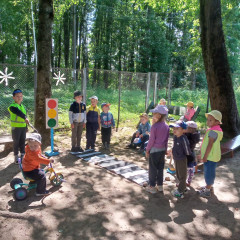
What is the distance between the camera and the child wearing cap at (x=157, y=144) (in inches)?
168

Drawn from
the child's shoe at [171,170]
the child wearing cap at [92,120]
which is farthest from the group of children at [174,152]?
the child wearing cap at [92,120]

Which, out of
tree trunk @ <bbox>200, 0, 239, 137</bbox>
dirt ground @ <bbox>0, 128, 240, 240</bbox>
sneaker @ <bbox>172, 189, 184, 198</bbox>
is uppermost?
tree trunk @ <bbox>200, 0, 239, 137</bbox>

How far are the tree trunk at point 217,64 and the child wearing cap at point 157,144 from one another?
5.11 meters

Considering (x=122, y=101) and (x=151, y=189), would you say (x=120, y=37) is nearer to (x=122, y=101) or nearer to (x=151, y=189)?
(x=122, y=101)

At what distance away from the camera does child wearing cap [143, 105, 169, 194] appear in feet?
14.0

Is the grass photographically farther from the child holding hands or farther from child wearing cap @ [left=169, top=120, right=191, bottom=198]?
child wearing cap @ [left=169, top=120, right=191, bottom=198]

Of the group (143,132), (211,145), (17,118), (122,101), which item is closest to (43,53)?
(17,118)

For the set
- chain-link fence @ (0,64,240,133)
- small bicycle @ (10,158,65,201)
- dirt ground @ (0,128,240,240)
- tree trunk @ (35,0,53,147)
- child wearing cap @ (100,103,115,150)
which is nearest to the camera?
dirt ground @ (0,128,240,240)

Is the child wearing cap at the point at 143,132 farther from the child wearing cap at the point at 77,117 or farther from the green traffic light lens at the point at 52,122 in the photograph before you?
the green traffic light lens at the point at 52,122

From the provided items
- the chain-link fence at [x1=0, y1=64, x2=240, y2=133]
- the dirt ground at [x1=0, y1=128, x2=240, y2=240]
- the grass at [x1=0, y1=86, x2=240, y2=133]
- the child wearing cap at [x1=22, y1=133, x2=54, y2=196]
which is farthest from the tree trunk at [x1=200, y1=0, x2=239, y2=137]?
the child wearing cap at [x1=22, y1=133, x2=54, y2=196]

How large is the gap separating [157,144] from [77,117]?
118 inches

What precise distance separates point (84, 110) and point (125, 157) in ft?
5.51

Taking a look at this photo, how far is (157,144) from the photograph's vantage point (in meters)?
4.30

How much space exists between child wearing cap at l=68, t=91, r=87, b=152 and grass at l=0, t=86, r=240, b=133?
285 cm
